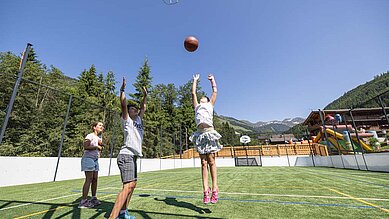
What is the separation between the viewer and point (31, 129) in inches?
589

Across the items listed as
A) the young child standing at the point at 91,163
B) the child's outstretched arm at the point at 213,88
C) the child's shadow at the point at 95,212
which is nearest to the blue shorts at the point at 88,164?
the young child standing at the point at 91,163

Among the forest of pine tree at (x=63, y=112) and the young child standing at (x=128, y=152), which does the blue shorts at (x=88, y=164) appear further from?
the forest of pine tree at (x=63, y=112)

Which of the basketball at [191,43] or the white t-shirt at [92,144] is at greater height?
the basketball at [191,43]

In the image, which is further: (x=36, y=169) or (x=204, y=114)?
(x=36, y=169)

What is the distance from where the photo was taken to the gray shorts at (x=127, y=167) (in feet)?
6.57

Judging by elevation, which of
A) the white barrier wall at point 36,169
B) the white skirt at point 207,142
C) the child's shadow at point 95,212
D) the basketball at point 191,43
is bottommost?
the child's shadow at point 95,212

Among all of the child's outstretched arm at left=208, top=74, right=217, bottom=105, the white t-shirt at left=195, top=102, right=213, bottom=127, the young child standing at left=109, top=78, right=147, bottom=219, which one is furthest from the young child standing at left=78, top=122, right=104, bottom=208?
the child's outstretched arm at left=208, top=74, right=217, bottom=105

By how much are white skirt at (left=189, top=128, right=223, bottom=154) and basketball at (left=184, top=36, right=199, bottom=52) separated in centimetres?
224

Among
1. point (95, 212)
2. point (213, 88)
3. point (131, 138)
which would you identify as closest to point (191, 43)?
point (213, 88)

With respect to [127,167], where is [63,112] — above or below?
above

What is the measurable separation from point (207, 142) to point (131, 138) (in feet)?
3.43

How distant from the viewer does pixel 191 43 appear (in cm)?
405

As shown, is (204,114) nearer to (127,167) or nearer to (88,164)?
(127,167)

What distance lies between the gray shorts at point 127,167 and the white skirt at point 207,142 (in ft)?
3.07
